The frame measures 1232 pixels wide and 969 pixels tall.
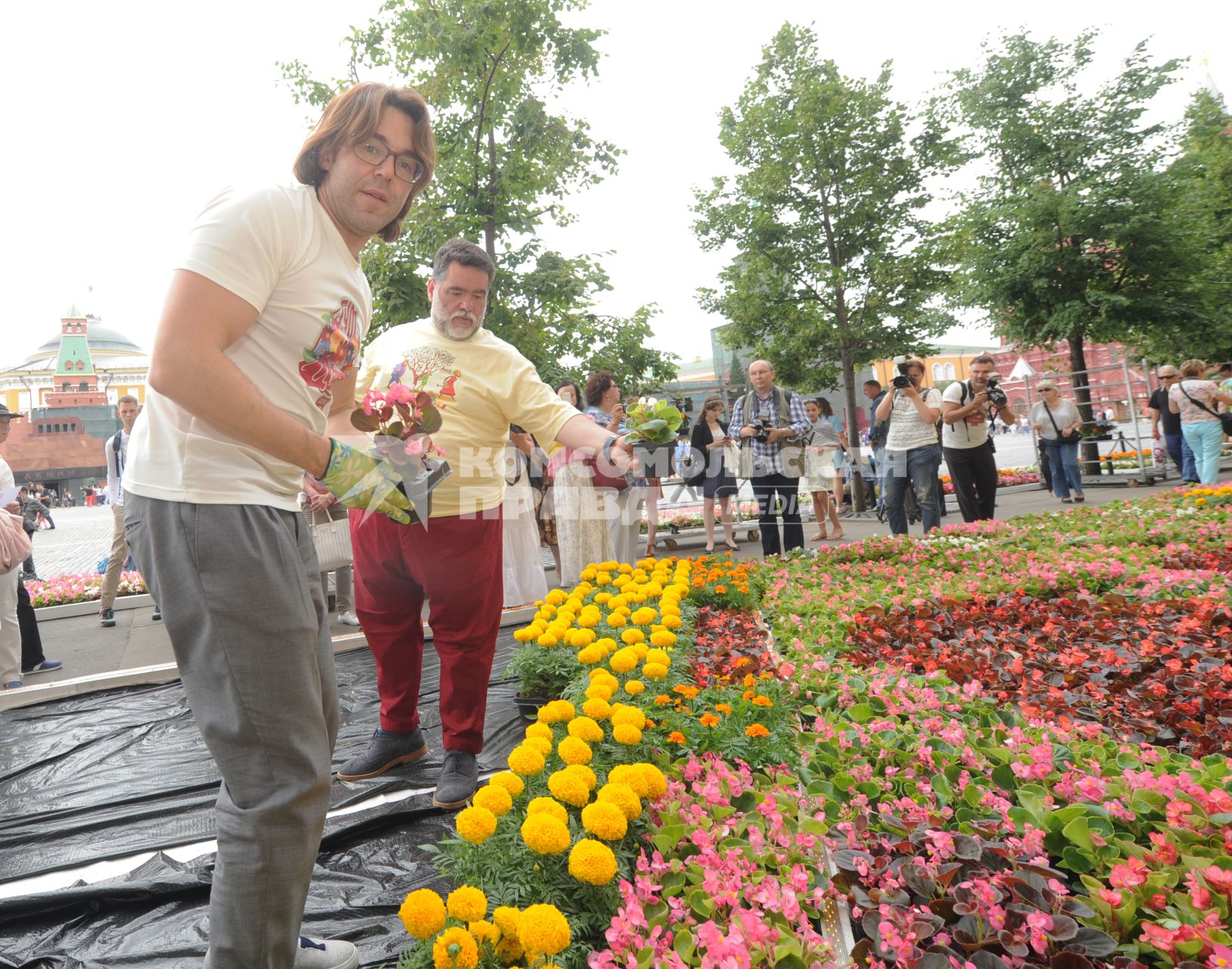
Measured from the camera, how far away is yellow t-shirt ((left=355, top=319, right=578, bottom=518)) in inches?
116

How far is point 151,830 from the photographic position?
9.21ft

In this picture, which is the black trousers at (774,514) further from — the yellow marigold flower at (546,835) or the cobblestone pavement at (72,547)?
the cobblestone pavement at (72,547)

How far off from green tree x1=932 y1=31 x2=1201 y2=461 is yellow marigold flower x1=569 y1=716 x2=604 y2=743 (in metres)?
16.2

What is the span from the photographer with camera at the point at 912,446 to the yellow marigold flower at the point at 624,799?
19.5 feet

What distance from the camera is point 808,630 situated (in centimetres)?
373

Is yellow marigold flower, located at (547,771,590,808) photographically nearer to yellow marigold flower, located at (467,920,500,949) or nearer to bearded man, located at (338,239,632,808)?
yellow marigold flower, located at (467,920,500,949)

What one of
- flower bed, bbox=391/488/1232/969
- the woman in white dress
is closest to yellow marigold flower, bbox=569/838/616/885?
flower bed, bbox=391/488/1232/969

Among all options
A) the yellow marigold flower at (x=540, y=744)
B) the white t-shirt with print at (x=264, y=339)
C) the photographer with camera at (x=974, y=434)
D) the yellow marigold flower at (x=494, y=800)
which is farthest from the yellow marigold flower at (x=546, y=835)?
the photographer with camera at (x=974, y=434)

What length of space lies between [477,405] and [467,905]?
2036 mm

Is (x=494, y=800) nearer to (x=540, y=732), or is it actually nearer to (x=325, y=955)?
(x=540, y=732)

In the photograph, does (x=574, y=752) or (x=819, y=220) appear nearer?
(x=574, y=752)

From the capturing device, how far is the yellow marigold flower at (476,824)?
1564 mm

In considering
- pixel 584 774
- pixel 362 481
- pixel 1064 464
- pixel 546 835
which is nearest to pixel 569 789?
pixel 584 774

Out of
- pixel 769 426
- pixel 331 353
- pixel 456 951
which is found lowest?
pixel 456 951
